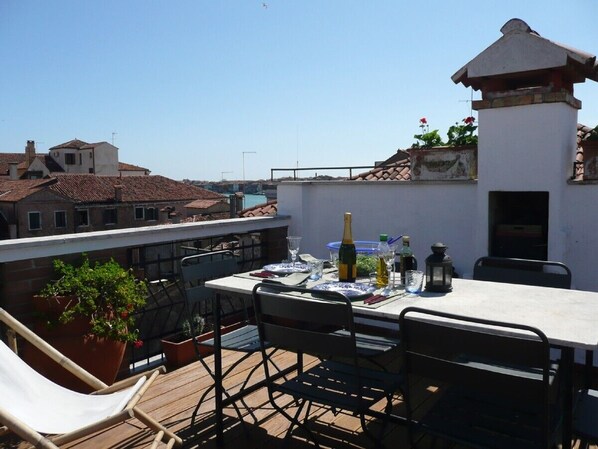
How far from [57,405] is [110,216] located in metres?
36.9

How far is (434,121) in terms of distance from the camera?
5738 millimetres

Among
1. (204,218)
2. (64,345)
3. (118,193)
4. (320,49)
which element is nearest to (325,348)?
(64,345)

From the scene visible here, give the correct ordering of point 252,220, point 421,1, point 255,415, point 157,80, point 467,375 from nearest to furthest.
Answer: point 467,375 < point 255,415 < point 252,220 < point 421,1 < point 157,80

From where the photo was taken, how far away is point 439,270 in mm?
2492

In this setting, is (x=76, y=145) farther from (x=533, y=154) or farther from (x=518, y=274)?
(x=518, y=274)

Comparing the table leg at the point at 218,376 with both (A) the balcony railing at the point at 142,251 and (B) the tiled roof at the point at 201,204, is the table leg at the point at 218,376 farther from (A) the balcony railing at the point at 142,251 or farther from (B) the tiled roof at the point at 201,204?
(B) the tiled roof at the point at 201,204

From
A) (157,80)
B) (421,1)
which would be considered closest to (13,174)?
(157,80)

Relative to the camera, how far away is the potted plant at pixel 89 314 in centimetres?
306

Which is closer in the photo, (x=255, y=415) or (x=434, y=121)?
(x=255, y=415)

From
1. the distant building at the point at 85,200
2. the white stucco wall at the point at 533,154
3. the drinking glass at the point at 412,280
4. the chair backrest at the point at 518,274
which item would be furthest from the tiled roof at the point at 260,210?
the distant building at the point at 85,200

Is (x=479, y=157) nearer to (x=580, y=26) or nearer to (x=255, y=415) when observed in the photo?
(x=580, y=26)

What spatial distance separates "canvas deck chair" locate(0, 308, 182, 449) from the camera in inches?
74.5

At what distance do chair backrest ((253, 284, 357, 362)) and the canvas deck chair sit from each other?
0.60m

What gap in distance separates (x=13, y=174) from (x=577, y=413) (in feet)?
151
